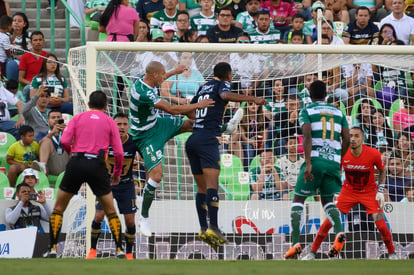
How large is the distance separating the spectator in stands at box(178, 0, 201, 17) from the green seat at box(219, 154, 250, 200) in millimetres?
4925

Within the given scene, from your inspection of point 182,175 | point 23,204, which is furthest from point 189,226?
point 23,204

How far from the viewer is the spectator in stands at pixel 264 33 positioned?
741 inches

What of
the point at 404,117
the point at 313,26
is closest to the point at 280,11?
the point at 313,26

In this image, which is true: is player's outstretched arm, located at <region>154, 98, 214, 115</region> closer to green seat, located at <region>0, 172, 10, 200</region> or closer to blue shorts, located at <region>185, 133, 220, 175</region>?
blue shorts, located at <region>185, 133, 220, 175</region>

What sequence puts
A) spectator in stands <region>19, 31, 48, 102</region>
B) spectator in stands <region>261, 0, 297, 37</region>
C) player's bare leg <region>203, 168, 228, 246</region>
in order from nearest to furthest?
player's bare leg <region>203, 168, 228, 246</region> → spectator in stands <region>19, 31, 48, 102</region> → spectator in stands <region>261, 0, 297, 37</region>

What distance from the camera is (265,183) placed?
15547 mm

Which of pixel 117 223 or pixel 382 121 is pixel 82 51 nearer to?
pixel 117 223

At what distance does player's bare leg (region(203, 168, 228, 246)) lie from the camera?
1260 centimetres

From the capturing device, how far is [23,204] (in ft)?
50.6

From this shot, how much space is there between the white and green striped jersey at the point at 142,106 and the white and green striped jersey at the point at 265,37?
567cm

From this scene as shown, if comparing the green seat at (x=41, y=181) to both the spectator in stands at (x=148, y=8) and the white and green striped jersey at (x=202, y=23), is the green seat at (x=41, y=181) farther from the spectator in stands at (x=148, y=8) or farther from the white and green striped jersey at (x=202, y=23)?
the white and green striped jersey at (x=202, y=23)

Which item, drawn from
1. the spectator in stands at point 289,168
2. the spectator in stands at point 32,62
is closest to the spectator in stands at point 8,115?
the spectator in stands at point 32,62

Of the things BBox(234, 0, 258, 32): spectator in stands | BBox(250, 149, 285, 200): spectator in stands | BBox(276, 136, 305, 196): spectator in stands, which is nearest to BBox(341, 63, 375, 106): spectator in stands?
BBox(276, 136, 305, 196): spectator in stands

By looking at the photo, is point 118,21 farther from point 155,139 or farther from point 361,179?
point 361,179
